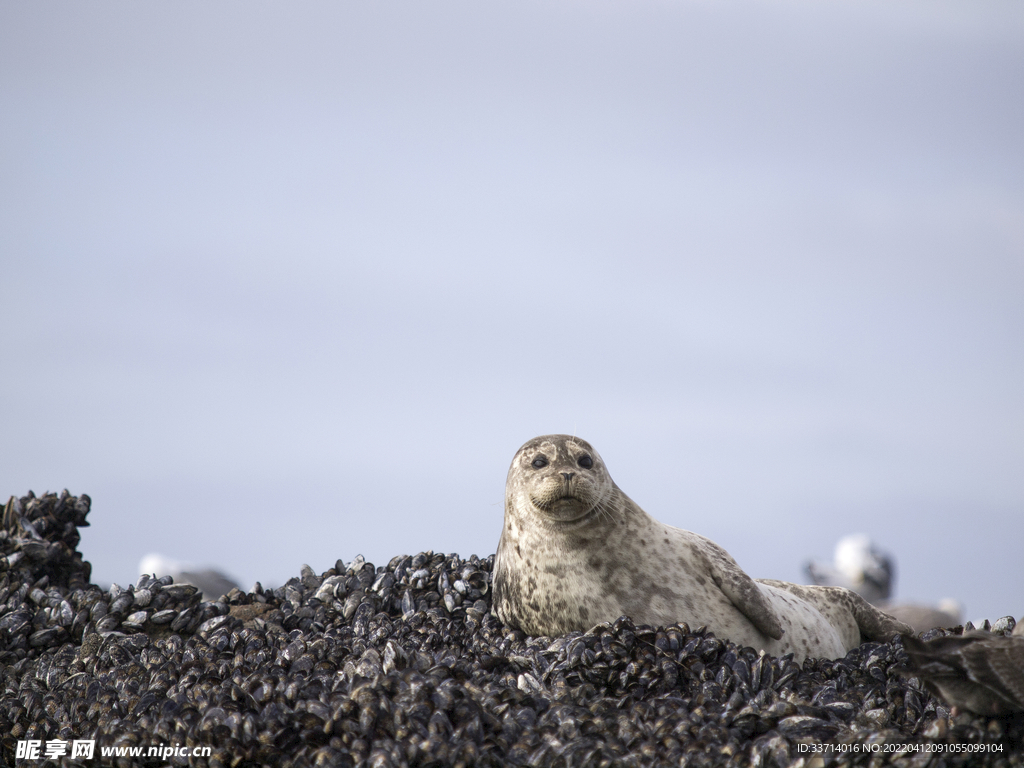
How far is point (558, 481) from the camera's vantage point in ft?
21.7

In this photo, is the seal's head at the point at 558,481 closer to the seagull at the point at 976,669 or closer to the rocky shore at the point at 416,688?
the rocky shore at the point at 416,688

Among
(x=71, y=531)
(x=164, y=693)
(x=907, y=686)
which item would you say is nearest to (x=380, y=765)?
(x=164, y=693)

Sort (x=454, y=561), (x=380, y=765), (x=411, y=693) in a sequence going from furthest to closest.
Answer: (x=454, y=561)
(x=411, y=693)
(x=380, y=765)

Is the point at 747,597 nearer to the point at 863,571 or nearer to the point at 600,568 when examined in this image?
the point at 600,568

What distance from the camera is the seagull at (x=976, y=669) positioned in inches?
183

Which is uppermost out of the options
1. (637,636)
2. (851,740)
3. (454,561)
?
(454,561)

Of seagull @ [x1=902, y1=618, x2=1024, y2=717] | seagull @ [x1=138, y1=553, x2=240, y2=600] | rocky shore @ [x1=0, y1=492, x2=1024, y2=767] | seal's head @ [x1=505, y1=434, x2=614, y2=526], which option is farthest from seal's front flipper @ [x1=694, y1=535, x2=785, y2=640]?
seagull @ [x1=138, y1=553, x2=240, y2=600]

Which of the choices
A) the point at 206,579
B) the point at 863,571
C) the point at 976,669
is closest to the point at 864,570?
the point at 863,571

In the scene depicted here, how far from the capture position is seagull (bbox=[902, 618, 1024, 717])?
4660mm

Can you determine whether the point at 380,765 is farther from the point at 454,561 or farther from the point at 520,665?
the point at 454,561

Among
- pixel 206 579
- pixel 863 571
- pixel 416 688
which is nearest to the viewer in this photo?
pixel 416 688

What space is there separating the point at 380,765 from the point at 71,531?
6.40m

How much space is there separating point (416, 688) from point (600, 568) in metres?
2.01

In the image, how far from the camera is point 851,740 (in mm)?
4824
